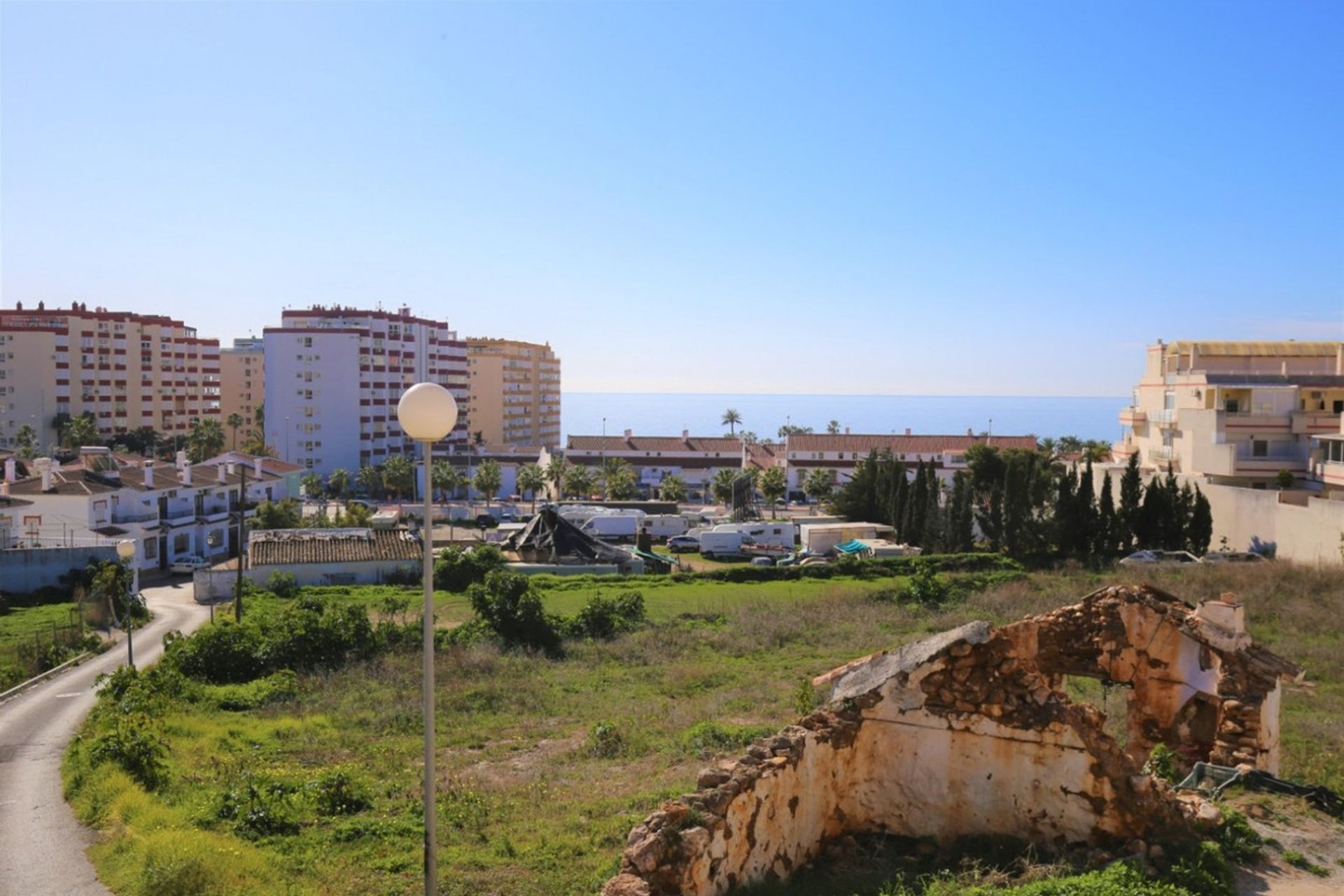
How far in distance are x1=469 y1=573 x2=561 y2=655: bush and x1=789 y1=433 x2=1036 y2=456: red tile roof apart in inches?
2128

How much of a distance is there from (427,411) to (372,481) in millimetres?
71254

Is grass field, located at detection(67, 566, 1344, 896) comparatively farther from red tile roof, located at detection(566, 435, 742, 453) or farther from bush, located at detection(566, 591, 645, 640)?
red tile roof, located at detection(566, 435, 742, 453)

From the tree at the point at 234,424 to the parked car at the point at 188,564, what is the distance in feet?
179

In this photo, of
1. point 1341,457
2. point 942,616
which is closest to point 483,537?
point 942,616

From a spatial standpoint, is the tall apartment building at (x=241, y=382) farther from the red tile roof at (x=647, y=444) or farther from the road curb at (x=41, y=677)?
the road curb at (x=41, y=677)

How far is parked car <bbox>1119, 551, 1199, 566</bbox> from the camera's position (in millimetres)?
38781

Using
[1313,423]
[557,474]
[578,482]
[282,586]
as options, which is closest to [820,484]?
[578,482]

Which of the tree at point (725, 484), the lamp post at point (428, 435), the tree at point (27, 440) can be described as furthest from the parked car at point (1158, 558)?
the tree at point (27, 440)

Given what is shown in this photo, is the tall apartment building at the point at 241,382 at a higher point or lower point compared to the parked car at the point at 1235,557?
higher

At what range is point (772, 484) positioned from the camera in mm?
69938

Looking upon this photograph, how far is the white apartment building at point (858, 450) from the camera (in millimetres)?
76312

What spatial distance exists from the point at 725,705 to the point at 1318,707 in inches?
444

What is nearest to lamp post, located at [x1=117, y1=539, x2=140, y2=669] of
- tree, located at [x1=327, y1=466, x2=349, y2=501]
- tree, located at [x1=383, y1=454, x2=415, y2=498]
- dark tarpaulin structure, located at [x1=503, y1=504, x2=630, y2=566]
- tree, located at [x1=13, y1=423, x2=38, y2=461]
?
dark tarpaulin structure, located at [x1=503, y1=504, x2=630, y2=566]

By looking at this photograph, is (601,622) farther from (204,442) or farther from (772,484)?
(204,442)
